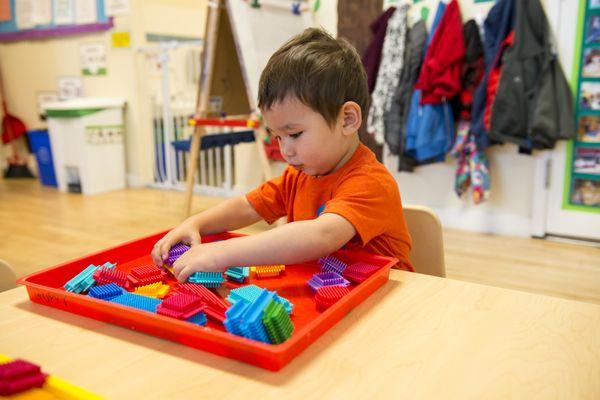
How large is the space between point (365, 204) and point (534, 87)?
1975 millimetres

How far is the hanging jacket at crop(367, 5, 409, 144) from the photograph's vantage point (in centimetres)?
272

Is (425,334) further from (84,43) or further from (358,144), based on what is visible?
(84,43)

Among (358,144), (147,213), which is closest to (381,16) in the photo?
(147,213)

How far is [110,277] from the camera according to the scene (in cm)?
71

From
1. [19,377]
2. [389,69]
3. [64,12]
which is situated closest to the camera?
[19,377]

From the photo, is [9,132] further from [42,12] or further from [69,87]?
[42,12]

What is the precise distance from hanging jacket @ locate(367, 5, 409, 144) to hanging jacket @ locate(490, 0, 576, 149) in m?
0.55

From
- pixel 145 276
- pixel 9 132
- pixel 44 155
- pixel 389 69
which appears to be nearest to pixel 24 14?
pixel 9 132

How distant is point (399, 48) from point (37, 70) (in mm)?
3331

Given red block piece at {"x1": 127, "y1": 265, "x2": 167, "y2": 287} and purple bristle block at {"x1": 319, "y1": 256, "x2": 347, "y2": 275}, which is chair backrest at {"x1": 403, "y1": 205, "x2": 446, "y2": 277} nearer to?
purple bristle block at {"x1": 319, "y1": 256, "x2": 347, "y2": 275}

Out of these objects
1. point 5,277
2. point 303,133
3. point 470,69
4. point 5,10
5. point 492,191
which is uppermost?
point 5,10

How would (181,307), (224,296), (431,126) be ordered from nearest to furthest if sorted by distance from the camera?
1. (181,307)
2. (224,296)
3. (431,126)

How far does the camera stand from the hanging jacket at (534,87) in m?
2.38

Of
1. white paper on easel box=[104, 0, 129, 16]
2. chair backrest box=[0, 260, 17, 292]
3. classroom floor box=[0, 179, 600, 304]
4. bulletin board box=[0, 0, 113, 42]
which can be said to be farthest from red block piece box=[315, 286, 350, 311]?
bulletin board box=[0, 0, 113, 42]
